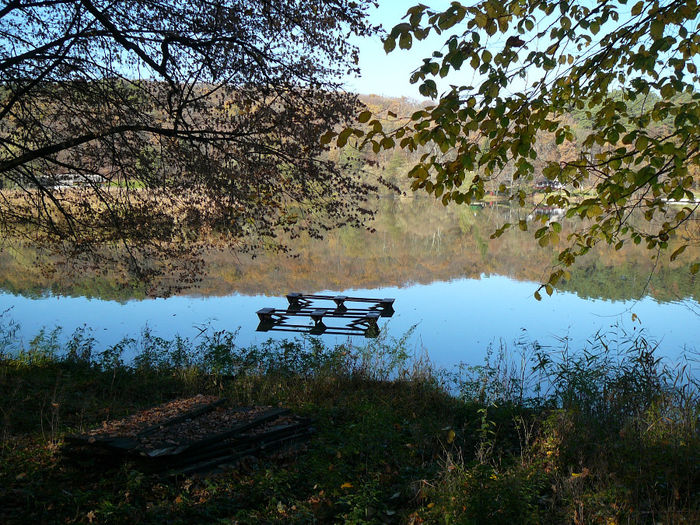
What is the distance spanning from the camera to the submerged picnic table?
11.3 meters

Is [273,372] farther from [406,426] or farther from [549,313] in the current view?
[549,313]

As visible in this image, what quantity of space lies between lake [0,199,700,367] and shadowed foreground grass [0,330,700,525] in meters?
1.28

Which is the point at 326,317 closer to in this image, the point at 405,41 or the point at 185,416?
the point at 185,416

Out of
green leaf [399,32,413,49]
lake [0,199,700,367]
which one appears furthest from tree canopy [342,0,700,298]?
lake [0,199,700,367]

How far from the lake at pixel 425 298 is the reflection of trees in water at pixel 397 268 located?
0.05 meters

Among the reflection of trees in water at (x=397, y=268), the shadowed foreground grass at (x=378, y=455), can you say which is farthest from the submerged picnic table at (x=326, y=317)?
the shadowed foreground grass at (x=378, y=455)

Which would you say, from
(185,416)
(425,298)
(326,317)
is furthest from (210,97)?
(425,298)

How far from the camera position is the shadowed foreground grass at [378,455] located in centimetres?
346

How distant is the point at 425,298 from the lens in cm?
1560

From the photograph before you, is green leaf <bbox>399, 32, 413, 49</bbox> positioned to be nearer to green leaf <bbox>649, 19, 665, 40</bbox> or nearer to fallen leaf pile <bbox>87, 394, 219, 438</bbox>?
green leaf <bbox>649, 19, 665, 40</bbox>

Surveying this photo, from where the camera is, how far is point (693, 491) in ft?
12.1

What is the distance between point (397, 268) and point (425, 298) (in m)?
5.72

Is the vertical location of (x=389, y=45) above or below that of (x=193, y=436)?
above

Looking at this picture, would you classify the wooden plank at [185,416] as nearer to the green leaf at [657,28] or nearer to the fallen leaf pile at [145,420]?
the fallen leaf pile at [145,420]
